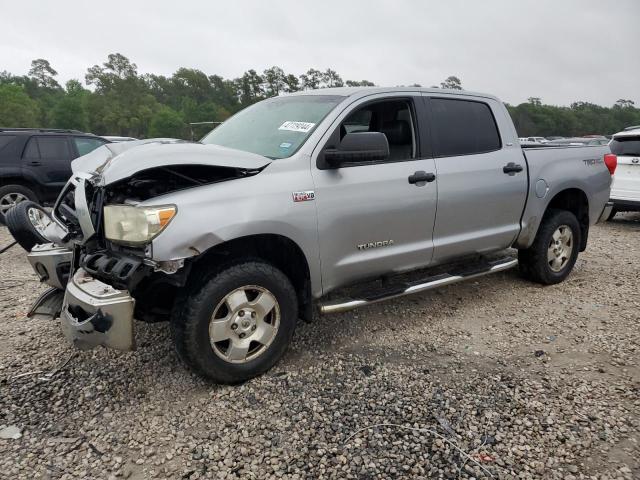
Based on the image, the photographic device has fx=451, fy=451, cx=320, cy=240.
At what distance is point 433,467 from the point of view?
2182 mm

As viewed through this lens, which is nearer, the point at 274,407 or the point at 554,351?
the point at 274,407

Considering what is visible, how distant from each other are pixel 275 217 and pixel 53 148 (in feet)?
23.1

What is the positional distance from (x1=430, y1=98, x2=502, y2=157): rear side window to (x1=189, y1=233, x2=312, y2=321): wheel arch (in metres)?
1.46

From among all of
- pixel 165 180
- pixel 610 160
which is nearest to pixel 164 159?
pixel 165 180

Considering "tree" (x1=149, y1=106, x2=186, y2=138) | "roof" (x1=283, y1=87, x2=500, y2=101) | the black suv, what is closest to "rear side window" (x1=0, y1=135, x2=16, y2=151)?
the black suv

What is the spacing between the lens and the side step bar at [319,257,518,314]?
9.96ft

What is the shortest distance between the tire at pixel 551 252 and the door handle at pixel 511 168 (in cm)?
76

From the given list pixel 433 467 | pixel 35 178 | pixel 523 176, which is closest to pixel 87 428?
pixel 433 467

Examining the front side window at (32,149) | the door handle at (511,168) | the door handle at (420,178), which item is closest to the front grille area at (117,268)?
the door handle at (420,178)

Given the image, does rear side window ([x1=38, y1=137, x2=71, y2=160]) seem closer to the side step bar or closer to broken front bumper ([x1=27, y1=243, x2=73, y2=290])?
broken front bumper ([x1=27, y1=243, x2=73, y2=290])

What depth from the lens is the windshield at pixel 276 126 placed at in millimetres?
3064

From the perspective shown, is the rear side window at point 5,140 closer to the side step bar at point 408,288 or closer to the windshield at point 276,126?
the windshield at point 276,126

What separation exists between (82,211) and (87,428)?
1.23 m

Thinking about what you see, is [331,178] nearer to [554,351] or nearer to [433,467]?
[433,467]
